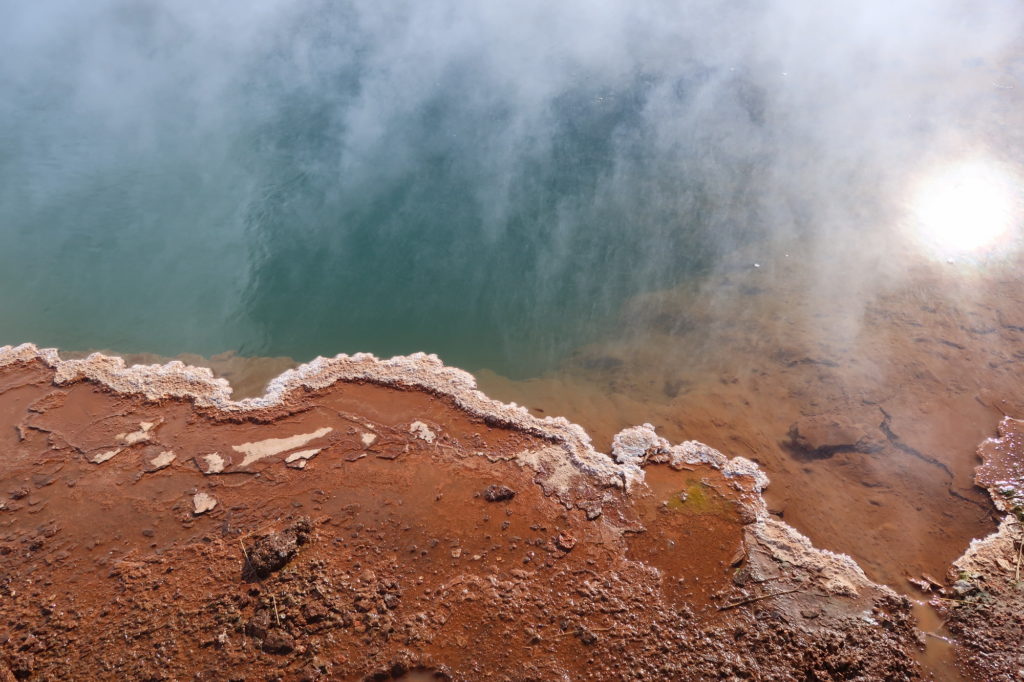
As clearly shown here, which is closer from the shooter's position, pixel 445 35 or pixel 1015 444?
pixel 1015 444

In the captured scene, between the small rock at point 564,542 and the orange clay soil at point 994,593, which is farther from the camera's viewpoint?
the small rock at point 564,542

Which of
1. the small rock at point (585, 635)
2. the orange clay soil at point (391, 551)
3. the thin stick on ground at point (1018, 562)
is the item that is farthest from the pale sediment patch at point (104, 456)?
the thin stick on ground at point (1018, 562)

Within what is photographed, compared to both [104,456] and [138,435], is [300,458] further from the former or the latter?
[104,456]

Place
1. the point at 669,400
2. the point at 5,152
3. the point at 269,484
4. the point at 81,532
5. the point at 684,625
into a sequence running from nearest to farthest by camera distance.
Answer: the point at 684,625
the point at 81,532
the point at 269,484
the point at 669,400
the point at 5,152

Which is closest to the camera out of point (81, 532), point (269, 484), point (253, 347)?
point (81, 532)

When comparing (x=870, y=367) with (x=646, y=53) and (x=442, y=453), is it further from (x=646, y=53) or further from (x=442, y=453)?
(x=646, y=53)

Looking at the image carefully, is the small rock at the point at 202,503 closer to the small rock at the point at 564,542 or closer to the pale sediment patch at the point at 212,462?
the pale sediment patch at the point at 212,462

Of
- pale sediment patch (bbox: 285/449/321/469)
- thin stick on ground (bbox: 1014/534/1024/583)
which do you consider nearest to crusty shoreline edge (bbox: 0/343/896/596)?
pale sediment patch (bbox: 285/449/321/469)

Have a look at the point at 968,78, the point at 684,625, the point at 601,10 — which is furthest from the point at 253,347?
the point at 968,78
